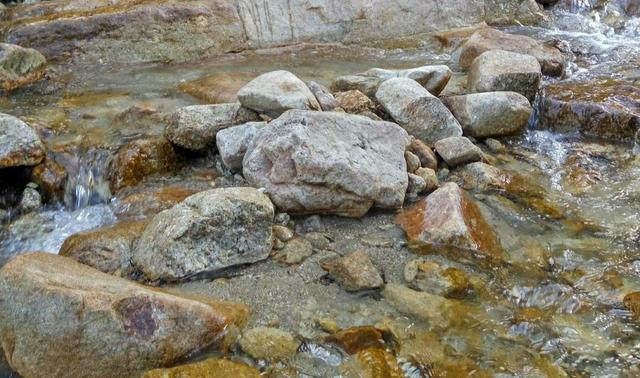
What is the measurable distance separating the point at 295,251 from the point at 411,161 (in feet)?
5.09

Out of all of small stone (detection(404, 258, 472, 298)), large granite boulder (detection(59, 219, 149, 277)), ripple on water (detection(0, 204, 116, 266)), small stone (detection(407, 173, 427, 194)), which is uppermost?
large granite boulder (detection(59, 219, 149, 277))

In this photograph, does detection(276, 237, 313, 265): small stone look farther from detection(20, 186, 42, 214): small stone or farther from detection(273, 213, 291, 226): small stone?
detection(20, 186, 42, 214): small stone

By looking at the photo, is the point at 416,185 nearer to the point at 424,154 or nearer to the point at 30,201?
the point at 424,154

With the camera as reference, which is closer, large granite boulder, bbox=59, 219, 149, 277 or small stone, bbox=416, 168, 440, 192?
large granite boulder, bbox=59, 219, 149, 277

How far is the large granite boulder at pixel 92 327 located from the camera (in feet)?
9.77

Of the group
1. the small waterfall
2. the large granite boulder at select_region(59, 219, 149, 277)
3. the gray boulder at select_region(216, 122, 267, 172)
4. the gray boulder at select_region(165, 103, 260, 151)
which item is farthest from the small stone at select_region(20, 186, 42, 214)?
the gray boulder at select_region(216, 122, 267, 172)

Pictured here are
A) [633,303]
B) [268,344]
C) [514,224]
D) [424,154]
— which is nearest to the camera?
[268,344]

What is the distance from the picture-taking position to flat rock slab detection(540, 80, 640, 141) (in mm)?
6258

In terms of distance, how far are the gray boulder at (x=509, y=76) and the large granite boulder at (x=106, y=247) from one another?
14.2ft

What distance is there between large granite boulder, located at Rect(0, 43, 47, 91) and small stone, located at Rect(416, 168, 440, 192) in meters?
5.71

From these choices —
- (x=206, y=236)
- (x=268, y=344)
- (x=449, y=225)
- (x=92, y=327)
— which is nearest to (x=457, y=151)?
(x=449, y=225)

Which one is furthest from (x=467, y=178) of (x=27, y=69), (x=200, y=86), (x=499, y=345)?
(x=27, y=69)

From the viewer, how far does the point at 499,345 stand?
3.28 meters

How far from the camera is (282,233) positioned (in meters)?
4.26
